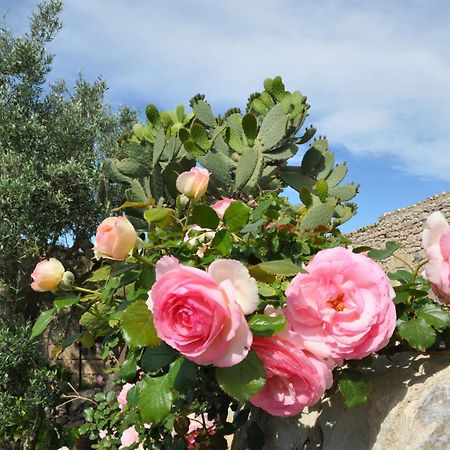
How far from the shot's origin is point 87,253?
19.3 ft

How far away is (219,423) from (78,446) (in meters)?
2.54

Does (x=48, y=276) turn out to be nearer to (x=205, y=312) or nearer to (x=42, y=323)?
(x=42, y=323)

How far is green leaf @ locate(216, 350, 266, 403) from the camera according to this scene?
3.85ft

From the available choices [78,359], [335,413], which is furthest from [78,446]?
[78,359]

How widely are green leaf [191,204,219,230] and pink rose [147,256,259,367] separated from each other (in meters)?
0.22

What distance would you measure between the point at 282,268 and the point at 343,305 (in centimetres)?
15

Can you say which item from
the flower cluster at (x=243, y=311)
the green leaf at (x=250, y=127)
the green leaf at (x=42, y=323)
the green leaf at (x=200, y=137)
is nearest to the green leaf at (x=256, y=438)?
the flower cluster at (x=243, y=311)

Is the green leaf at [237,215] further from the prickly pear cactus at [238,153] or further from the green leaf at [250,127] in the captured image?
the green leaf at [250,127]

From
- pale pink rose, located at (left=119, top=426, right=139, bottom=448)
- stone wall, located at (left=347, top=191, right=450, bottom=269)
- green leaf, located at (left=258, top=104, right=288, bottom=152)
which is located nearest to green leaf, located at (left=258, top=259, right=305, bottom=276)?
pale pink rose, located at (left=119, top=426, right=139, bottom=448)

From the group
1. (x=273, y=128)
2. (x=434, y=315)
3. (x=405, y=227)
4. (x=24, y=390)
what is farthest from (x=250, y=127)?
(x=405, y=227)

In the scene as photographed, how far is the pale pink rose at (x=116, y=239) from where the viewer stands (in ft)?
4.33

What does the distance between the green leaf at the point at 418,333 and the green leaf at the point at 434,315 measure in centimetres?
1

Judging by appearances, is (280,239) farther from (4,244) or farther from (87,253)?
(87,253)

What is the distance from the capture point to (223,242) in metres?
1.36
